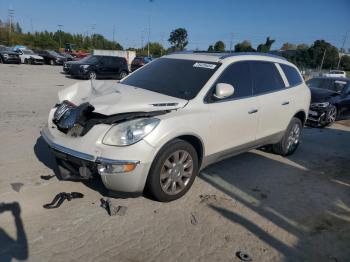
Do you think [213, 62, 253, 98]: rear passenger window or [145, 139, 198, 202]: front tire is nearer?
[145, 139, 198, 202]: front tire

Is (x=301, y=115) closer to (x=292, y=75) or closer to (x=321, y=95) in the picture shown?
(x=292, y=75)

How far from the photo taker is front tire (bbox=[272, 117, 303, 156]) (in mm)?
5844

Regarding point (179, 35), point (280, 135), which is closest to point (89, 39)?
point (179, 35)

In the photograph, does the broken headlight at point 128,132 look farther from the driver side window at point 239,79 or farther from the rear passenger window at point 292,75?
the rear passenger window at point 292,75

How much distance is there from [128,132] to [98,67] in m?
17.2

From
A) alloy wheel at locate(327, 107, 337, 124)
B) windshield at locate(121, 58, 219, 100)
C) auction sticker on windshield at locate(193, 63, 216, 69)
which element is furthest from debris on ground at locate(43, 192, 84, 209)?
alloy wheel at locate(327, 107, 337, 124)

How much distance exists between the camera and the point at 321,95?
995 centimetres

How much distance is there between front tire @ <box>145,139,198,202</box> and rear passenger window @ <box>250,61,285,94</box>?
1705 millimetres

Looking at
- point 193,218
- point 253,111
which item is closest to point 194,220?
point 193,218

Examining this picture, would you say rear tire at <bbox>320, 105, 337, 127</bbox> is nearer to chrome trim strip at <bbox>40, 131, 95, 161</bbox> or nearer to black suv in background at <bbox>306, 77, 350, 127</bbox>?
black suv in background at <bbox>306, 77, 350, 127</bbox>

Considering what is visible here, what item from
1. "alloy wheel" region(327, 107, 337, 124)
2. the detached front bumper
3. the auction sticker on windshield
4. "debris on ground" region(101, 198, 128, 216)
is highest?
the auction sticker on windshield

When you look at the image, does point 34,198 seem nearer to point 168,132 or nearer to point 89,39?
point 168,132

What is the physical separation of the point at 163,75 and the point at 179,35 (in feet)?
299

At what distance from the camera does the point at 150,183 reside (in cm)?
359
